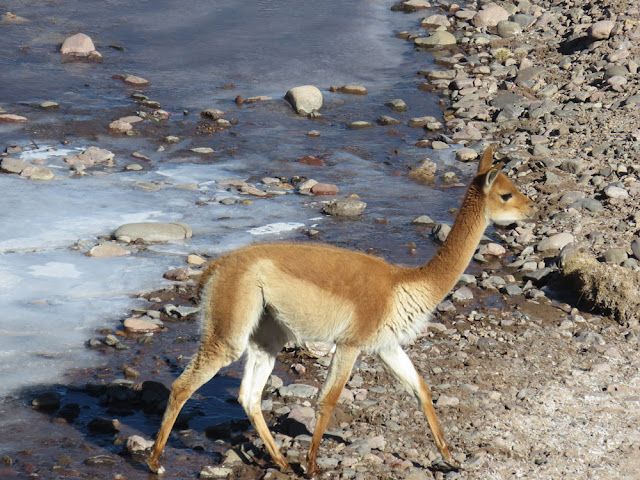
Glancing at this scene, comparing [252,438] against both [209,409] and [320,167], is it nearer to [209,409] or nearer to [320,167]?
[209,409]

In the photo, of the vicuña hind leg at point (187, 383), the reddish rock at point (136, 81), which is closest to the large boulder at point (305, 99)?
the reddish rock at point (136, 81)

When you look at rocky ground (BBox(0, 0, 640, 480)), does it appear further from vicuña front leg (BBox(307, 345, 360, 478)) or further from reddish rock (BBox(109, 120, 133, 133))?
reddish rock (BBox(109, 120, 133, 133))

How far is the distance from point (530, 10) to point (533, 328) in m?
14.5

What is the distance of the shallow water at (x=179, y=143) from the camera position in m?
10.2

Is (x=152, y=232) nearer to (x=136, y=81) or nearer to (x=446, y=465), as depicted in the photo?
(x=446, y=465)

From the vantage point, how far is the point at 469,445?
7.58 m

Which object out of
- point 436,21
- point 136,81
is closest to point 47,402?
point 136,81

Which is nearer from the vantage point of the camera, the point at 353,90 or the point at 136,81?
the point at 136,81

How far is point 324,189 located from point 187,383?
277 inches

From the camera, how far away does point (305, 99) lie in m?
17.4

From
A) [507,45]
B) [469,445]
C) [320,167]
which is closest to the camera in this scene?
[469,445]

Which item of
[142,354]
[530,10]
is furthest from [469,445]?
[530,10]

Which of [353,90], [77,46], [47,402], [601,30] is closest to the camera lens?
[47,402]

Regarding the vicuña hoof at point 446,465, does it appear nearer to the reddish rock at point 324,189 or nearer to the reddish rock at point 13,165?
the reddish rock at point 324,189
